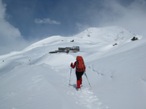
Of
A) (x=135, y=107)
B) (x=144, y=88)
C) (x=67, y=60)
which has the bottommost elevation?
(x=135, y=107)

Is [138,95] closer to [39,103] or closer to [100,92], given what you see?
[100,92]

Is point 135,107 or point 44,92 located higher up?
point 44,92

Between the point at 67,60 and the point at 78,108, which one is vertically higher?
the point at 67,60

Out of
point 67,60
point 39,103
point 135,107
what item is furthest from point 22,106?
point 67,60

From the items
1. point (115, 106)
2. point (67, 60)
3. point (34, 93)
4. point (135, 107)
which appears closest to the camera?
point (135, 107)

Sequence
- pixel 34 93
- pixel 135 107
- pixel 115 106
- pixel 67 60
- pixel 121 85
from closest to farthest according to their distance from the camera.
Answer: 1. pixel 135 107
2. pixel 115 106
3. pixel 34 93
4. pixel 121 85
5. pixel 67 60

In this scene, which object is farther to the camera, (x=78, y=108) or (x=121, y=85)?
(x=121, y=85)

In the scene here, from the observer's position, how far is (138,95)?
23.6 feet

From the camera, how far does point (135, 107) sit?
21.3ft

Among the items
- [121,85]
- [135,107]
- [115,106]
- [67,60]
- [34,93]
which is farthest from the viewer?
[67,60]

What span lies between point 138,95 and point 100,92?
202cm

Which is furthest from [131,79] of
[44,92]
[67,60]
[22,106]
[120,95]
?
[67,60]

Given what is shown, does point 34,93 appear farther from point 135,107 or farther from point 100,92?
point 135,107

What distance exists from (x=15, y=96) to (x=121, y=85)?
449 centimetres
